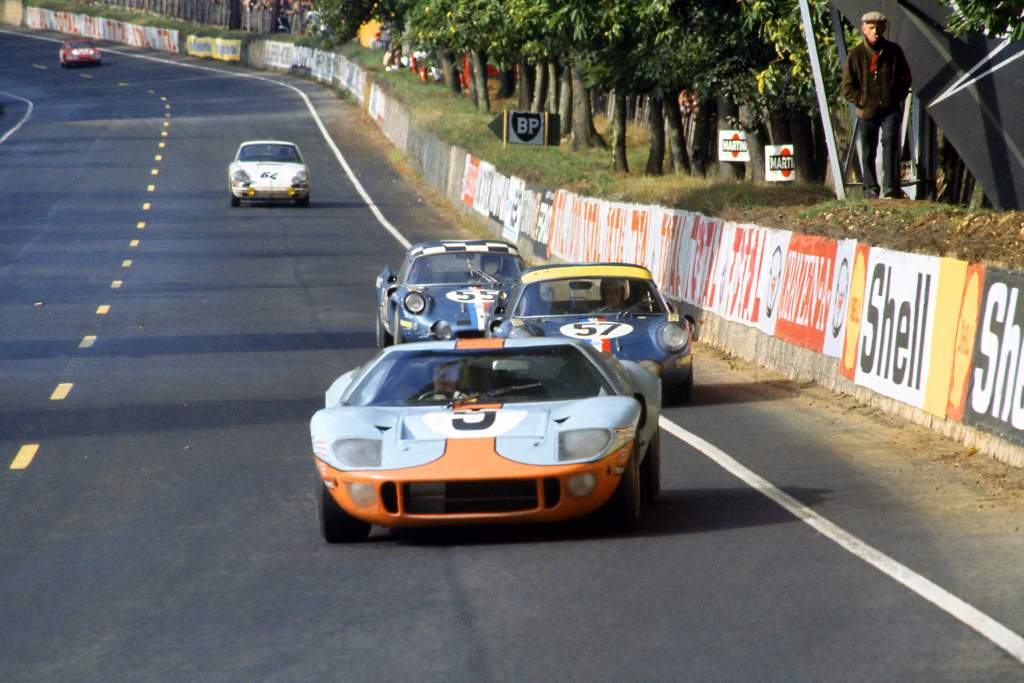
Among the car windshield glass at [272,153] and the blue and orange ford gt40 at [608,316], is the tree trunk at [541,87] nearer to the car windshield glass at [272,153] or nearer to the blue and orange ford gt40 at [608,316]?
the car windshield glass at [272,153]

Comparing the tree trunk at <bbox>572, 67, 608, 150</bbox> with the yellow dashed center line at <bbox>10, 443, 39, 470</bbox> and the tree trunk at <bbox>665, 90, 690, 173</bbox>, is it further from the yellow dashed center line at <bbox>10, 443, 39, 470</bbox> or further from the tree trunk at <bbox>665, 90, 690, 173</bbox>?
the yellow dashed center line at <bbox>10, 443, 39, 470</bbox>

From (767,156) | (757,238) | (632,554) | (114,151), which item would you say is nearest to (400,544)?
(632,554)

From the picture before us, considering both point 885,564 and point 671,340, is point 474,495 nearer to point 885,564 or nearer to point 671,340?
point 885,564

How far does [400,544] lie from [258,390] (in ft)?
28.6

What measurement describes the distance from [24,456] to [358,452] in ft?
18.2

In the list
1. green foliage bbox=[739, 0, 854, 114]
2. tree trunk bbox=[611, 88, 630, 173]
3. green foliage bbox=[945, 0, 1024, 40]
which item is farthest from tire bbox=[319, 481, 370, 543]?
tree trunk bbox=[611, 88, 630, 173]

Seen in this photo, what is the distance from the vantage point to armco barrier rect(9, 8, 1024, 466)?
13.1 meters

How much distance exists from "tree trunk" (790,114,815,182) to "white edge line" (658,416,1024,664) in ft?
68.3

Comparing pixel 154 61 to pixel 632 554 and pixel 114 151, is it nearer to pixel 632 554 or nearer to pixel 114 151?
pixel 114 151

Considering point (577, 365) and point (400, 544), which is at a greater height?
point (577, 365)

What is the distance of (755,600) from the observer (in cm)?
856

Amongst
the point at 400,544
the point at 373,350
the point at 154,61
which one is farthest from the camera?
the point at 154,61

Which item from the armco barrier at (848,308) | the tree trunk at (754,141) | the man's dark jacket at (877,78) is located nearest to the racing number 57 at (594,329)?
the armco barrier at (848,308)

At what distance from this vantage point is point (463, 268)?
21766mm
